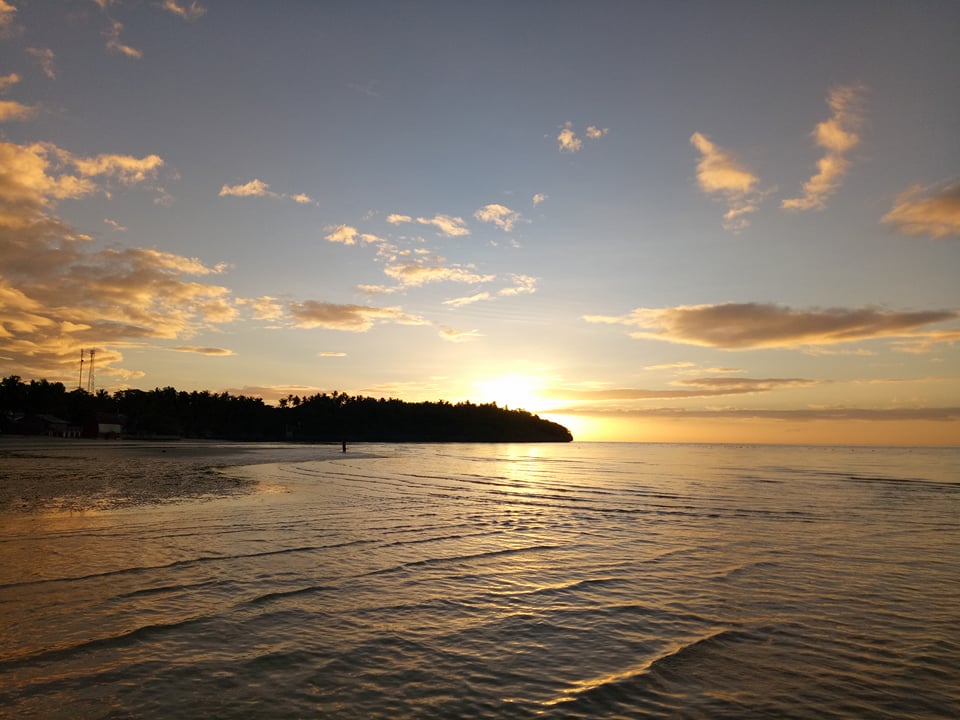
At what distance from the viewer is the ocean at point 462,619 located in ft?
25.7

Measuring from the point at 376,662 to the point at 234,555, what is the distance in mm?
8964

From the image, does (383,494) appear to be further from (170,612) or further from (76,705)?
(76,705)

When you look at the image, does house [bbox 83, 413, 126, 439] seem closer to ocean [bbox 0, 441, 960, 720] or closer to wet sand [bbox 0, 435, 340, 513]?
wet sand [bbox 0, 435, 340, 513]

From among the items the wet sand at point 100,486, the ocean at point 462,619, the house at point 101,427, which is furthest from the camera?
the house at point 101,427

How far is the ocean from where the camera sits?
25.7 ft

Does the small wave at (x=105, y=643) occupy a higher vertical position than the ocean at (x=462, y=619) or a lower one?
higher

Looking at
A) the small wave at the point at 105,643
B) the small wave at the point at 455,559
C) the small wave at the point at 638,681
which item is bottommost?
the small wave at the point at 455,559

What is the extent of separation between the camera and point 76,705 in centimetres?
714

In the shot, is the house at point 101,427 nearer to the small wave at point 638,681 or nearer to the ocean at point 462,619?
the ocean at point 462,619

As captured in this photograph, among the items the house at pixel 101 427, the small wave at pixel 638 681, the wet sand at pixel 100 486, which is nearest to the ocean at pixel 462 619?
the small wave at pixel 638 681

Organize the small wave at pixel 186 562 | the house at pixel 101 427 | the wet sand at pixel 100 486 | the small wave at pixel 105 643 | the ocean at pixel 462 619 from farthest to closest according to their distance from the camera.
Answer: the house at pixel 101 427
the wet sand at pixel 100 486
the small wave at pixel 186 562
the small wave at pixel 105 643
the ocean at pixel 462 619

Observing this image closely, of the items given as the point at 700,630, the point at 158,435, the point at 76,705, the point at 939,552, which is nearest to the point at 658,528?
the point at 939,552

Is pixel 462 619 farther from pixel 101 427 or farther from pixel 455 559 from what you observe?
pixel 101 427

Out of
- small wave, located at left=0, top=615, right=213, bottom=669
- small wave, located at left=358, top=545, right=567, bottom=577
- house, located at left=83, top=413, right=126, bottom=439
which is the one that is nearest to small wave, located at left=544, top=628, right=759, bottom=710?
small wave, located at left=0, top=615, right=213, bottom=669
